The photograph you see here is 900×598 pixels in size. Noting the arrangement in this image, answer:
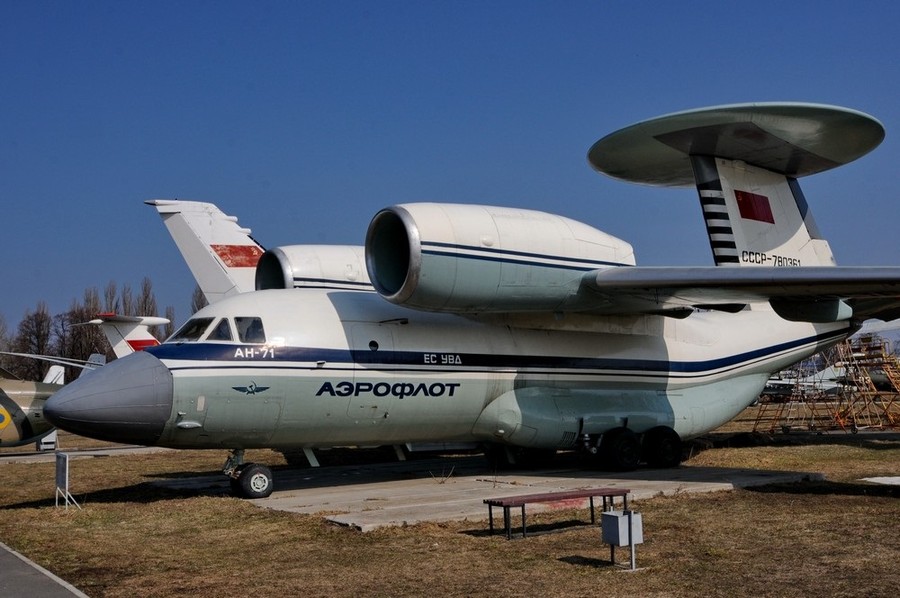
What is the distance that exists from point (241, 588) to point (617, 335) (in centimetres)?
1058

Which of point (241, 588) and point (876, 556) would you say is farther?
point (876, 556)

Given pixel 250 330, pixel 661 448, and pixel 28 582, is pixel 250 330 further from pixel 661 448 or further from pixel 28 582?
pixel 661 448

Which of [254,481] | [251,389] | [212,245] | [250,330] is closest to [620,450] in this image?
[254,481]

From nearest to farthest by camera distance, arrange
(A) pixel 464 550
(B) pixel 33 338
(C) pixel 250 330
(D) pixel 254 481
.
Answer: (A) pixel 464 550 → (C) pixel 250 330 → (D) pixel 254 481 → (B) pixel 33 338

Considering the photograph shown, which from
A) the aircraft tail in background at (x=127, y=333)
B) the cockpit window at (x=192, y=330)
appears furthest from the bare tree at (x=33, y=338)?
the cockpit window at (x=192, y=330)

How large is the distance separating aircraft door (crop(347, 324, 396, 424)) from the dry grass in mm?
2350

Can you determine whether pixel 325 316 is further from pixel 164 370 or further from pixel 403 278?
pixel 164 370

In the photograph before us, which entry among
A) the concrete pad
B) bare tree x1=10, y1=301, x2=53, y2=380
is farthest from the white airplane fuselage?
bare tree x1=10, y1=301, x2=53, y2=380

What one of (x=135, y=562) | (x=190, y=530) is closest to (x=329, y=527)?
(x=190, y=530)

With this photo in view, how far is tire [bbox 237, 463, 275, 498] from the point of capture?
13.2m

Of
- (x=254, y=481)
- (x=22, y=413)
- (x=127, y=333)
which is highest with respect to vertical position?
(x=127, y=333)

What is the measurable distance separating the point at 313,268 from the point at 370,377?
394 cm

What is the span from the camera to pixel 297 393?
13.2 m

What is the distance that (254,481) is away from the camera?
13.3m
